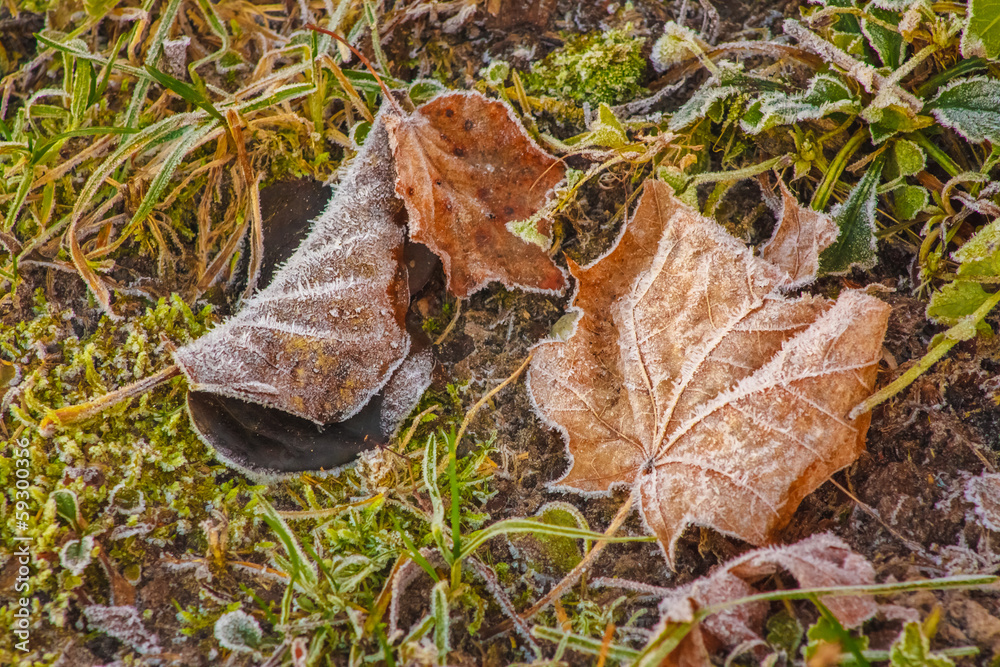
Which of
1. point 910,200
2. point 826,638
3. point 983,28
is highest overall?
point 983,28

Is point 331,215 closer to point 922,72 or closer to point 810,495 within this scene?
point 810,495

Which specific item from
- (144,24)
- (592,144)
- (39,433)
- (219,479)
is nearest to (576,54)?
(592,144)

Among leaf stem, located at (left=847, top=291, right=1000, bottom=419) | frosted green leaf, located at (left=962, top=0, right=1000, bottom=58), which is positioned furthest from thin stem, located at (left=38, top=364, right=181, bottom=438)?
frosted green leaf, located at (left=962, top=0, right=1000, bottom=58)

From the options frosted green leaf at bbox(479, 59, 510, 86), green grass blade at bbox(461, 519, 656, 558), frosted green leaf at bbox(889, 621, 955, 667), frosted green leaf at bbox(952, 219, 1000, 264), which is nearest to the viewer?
frosted green leaf at bbox(889, 621, 955, 667)

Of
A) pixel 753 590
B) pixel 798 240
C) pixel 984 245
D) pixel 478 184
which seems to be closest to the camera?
pixel 753 590

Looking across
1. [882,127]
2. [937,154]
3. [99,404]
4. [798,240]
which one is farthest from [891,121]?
[99,404]

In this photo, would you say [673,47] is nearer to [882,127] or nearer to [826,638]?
[882,127]

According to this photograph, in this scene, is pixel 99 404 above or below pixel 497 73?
below

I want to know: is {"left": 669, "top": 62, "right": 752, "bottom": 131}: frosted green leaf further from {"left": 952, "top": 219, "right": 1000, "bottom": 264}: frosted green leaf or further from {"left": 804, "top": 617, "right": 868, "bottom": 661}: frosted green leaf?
{"left": 804, "top": 617, "right": 868, "bottom": 661}: frosted green leaf
